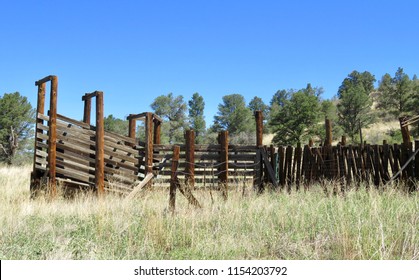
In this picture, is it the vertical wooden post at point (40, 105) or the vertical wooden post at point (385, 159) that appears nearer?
the vertical wooden post at point (385, 159)

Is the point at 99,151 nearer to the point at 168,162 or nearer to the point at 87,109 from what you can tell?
the point at 87,109

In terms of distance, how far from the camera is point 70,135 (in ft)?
32.5

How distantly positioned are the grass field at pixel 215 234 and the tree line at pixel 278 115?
16216mm

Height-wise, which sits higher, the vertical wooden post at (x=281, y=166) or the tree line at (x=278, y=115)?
the tree line at (x=278, y=115)

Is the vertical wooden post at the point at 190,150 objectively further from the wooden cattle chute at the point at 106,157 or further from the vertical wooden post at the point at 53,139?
the vertical wooden post at the point at 53,139

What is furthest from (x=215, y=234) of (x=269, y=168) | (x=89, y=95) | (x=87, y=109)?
(x=87, y=109)

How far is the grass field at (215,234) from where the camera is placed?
4.31 metres

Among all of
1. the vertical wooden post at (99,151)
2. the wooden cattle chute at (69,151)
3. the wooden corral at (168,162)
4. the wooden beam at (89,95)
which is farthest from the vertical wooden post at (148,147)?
the wooden beam at (89,95)

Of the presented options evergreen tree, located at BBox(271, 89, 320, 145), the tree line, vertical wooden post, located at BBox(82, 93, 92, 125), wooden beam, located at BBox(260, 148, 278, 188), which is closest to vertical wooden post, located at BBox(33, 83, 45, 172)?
vertical wooden post, located at BBox(82, 93, 92, 125)

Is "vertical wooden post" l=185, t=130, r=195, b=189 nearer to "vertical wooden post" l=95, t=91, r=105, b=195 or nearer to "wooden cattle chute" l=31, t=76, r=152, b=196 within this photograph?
"wooden cattle chute" l=31, t=76, r=152, b=196

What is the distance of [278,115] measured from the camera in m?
44.7

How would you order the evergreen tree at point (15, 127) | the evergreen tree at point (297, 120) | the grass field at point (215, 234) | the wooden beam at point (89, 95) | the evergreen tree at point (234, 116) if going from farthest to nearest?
the evergreen tree at point (234, 116) < the evergreen tree at point (297, 120) < the evergreen tree at point (15, 127) < the wooden beam at point (89, 95) < the grass field at point (215, 234)

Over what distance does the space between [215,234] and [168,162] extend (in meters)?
7.00
